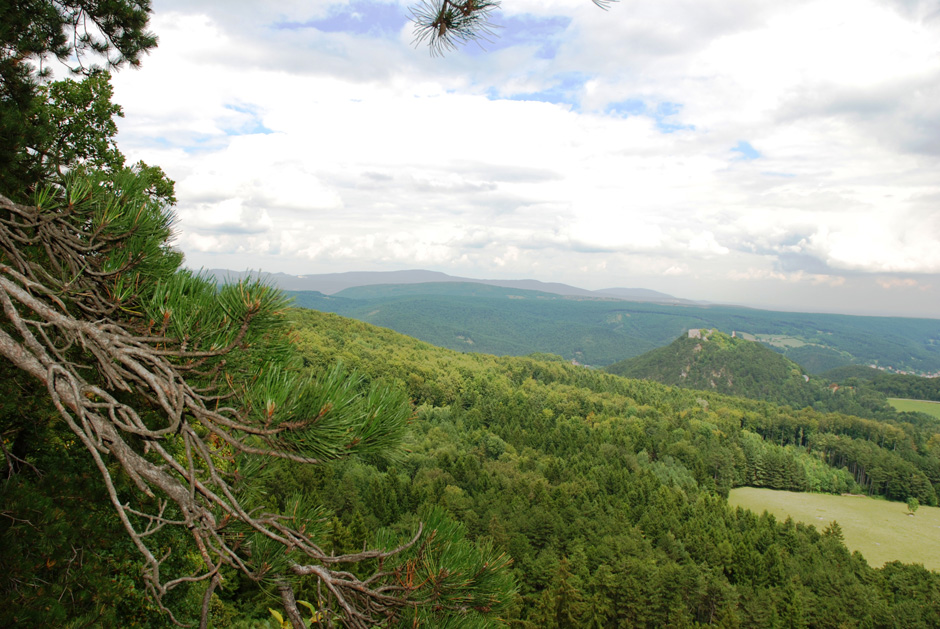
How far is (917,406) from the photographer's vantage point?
114938 mm

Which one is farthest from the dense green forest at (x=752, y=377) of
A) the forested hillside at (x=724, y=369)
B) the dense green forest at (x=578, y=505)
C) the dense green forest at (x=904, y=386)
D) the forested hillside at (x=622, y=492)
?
the forested hillside at (x=622, y=492)

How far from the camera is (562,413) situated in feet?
215

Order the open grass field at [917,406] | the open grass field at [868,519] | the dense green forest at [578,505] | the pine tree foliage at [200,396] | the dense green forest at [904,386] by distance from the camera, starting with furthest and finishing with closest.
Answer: the dense green forest at [904,386] → the open grass field at [917,406] → the open grass field at [868,519] → the dense green forest at [578,505] → the pine tree foliage at [200,396]

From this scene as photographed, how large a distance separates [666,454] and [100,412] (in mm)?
62310

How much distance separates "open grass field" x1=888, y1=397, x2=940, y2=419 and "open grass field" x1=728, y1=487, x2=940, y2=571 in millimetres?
67388

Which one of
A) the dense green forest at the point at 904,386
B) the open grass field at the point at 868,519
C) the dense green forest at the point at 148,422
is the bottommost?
the open grass field at the point at 868,519

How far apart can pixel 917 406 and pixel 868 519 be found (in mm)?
87262

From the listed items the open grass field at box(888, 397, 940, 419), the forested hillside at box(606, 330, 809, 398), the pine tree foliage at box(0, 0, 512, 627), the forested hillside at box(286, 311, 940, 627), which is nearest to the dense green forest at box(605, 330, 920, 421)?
the forested hillside at box(606, 330, 809, 398)

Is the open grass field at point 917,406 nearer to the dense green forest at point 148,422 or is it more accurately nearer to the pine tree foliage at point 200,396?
the dense green forest at point 148,422

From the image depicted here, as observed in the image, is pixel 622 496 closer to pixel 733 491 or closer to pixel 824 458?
pixel 733 491

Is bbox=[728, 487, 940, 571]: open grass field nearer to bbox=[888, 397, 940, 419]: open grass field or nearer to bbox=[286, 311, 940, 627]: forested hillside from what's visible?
bbox=[286, 311, 940, 627]: forested hillside

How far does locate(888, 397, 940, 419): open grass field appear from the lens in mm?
110750

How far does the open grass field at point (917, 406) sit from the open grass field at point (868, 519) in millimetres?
67388

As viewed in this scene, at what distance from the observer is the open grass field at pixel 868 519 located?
44.6 metres
